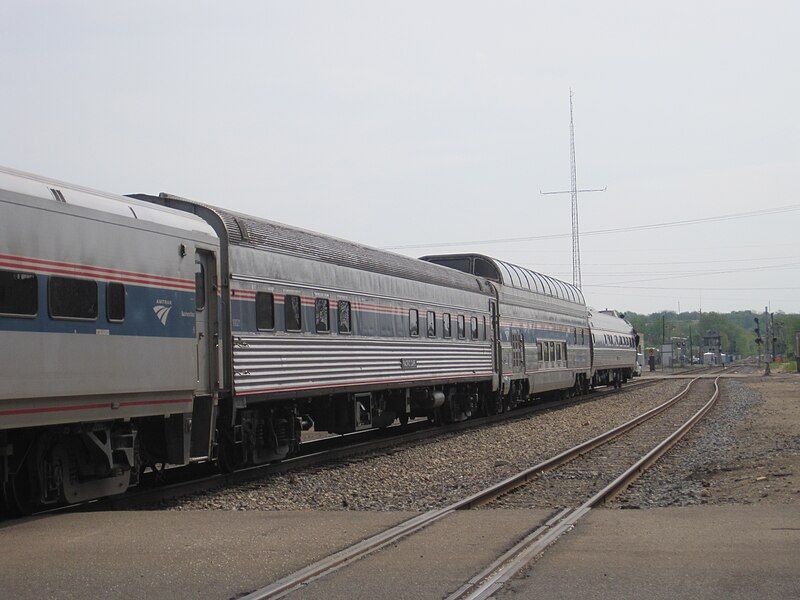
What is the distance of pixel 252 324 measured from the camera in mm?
15273

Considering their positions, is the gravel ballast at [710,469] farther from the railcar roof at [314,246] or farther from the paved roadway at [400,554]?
the railcar roof at [314,246]

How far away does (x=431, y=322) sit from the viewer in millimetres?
24141

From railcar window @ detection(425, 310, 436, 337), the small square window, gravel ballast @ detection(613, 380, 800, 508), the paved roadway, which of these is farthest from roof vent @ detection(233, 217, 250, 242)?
the small square window

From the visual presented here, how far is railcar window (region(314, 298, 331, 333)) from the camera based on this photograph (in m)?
17.6

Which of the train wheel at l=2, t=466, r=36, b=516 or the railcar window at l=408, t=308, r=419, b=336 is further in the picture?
the railcar window at l=408, t=308, r=419, b=336

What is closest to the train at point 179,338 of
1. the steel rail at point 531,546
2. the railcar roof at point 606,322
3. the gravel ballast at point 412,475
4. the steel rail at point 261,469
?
the steel rail at point 261,469

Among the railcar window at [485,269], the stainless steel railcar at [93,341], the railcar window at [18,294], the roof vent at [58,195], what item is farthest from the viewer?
the railcar window at [485,269]

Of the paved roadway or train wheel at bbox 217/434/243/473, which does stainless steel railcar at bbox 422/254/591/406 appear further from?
the paved roadway

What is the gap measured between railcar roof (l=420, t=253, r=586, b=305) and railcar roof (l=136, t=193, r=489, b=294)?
18.0 ft

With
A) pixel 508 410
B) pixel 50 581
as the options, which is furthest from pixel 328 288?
pixel 508 410

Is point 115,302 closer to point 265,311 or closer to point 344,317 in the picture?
point 265,311

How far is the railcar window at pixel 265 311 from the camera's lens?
1552 cm

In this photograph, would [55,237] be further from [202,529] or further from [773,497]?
[773,497]

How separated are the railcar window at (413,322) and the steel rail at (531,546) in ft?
24.0
